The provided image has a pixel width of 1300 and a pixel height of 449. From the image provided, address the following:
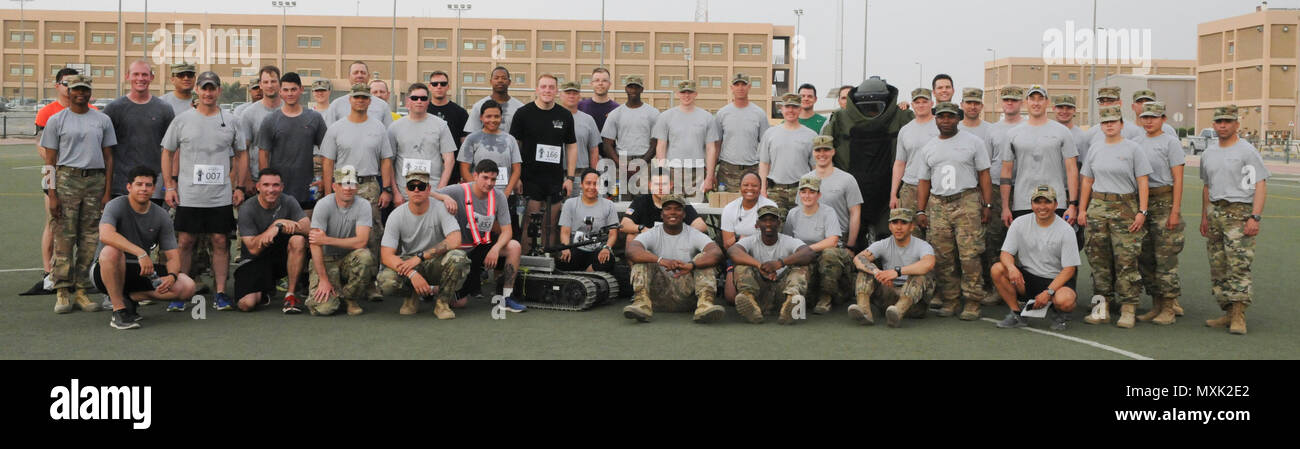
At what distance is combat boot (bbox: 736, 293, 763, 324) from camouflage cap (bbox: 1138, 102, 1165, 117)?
3581 mm

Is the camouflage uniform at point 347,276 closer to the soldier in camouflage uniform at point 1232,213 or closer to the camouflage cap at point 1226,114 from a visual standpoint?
the soldier in camouflage uniform at point 1232,213

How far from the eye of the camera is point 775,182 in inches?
394

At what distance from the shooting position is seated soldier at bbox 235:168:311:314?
8.59m

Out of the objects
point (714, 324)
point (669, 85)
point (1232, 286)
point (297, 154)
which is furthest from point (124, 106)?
point (669, 85)

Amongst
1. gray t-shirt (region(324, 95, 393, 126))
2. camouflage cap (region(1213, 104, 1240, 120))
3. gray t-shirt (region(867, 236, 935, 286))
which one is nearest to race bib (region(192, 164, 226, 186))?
gray t-shirt (region(324, 95, 393, 126))

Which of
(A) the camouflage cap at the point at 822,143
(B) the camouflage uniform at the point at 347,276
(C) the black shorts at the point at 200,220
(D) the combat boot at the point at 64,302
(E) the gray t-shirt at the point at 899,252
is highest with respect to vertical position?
(A) the camouflage cap at the point at 822,143

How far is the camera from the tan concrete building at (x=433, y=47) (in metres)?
86.7

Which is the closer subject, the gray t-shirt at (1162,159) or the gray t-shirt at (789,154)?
the gray t-shirt at (1162,159)

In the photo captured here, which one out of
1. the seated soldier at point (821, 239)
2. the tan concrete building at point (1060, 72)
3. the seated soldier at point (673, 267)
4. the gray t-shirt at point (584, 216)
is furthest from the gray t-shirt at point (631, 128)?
the tan concrete building at point (1060, 72)

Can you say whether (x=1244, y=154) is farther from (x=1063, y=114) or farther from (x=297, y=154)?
(x=297, y=154)

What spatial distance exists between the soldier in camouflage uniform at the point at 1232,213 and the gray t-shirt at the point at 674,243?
4.01 metres

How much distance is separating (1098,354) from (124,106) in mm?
7870

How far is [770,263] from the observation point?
28.4 ft

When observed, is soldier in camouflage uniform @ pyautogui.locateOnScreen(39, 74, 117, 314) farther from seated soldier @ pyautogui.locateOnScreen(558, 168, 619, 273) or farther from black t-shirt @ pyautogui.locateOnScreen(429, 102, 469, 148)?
seated soldier @ pyautogui.locateOnScreen(558, 168, 619, 273)
